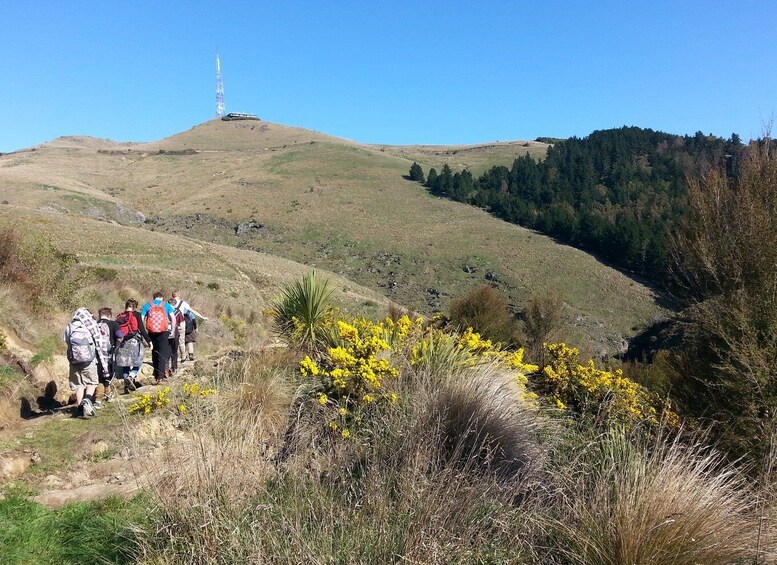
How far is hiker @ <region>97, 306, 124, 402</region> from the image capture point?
7098 millimetres

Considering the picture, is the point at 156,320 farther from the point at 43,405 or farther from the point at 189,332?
the point at 189,332

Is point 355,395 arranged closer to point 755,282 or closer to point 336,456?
point 336,456

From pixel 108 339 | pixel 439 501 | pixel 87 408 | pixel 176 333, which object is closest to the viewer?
pixel 439 501

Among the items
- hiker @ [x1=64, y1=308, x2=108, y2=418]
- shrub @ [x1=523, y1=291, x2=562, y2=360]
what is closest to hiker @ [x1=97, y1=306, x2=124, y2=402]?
hiker @ [x1=64, y1=308, x2=108, y2=418]

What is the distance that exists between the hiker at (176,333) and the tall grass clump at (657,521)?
304 inches

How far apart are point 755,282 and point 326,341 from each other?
16.7 feet

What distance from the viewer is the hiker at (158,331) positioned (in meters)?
8.05

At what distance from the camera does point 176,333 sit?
9188mm

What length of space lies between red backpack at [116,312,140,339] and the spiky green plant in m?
2.15

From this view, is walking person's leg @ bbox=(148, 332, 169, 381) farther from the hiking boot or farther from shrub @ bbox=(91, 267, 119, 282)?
shrub @ bbox=(91, 267, 119, 282)

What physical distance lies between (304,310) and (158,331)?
242 centimetres

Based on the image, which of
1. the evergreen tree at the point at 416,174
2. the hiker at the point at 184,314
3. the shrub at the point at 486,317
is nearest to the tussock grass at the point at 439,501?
the hiker at the point at 184,314

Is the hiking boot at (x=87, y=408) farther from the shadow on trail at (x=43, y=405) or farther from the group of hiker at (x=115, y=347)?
the shadow on trail at (x=43, y=405)

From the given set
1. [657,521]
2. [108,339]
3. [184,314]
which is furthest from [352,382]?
[184,314]
